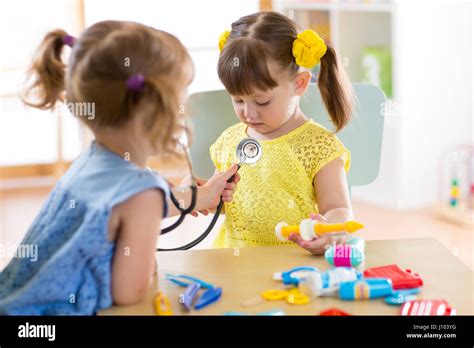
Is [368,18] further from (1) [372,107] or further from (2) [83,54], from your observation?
(2) [83,54]

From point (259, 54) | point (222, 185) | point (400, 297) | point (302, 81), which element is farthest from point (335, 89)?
point (400, 297)

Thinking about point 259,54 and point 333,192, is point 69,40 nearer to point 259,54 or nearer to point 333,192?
point 259,54

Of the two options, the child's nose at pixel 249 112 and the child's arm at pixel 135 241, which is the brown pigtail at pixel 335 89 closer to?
→ the child's nose at pixel 249 112

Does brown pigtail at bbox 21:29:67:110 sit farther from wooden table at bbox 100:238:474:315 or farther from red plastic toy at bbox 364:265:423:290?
red plastic toy at bbox 364:265:423:290

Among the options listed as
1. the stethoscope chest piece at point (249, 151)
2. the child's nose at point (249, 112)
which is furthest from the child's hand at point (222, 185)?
the child's nose at point (249, 112)

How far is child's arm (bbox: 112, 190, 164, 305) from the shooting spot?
76 centimetres

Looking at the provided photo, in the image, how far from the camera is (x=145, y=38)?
0.79m

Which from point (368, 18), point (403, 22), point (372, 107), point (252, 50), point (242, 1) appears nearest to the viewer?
point (252, 50)

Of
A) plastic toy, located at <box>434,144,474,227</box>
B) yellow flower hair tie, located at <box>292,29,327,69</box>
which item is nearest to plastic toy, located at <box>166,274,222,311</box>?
yellow flower hair tie, located at <box>292,29,327,69</box>
